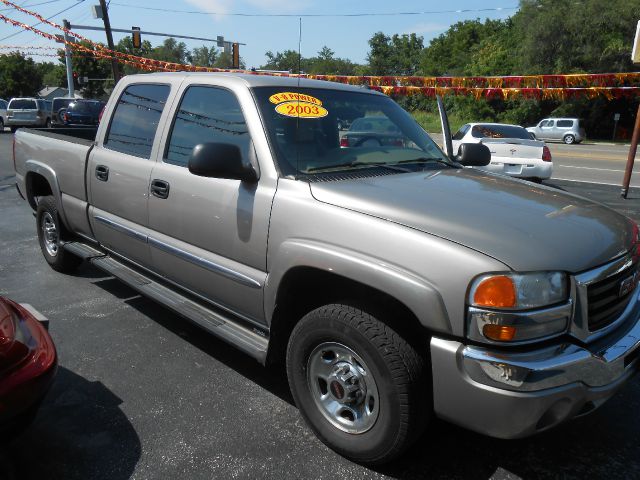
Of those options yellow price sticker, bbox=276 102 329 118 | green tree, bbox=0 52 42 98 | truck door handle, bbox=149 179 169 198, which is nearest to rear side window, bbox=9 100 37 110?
truck door handle, bbox=149 179 169 198

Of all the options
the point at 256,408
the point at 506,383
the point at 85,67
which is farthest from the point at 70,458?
the point at 85,67

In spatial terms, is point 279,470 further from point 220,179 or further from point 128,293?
point 128,293

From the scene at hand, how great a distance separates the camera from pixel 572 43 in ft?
121

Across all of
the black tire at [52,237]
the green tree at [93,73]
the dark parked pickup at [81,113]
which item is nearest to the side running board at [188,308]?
the black tire at [52,237]

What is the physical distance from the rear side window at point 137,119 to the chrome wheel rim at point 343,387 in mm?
2019

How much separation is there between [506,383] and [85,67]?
81579mm

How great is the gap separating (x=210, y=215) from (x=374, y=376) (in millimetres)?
1394

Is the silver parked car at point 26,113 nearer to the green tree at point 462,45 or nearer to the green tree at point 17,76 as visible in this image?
the green tree at point 462,45

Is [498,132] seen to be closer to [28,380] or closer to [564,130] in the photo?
Answer: [28,380]

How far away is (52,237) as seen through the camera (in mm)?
5297

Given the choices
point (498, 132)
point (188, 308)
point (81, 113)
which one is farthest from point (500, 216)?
point (81, 113)

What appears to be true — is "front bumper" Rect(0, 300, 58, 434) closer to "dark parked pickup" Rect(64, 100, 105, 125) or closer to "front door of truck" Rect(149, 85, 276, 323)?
"front door of truck" Rect(149, 85, 276, 323)

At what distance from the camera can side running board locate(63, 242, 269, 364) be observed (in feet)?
9.73

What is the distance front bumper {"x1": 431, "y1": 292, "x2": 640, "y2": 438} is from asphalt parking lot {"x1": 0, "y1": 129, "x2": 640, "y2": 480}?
1.92 feet
